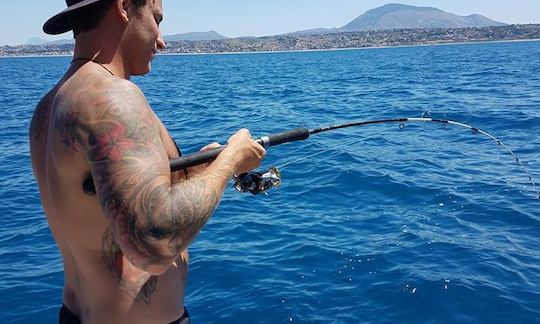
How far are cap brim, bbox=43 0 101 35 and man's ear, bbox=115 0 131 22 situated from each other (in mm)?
102

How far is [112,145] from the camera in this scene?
158cm

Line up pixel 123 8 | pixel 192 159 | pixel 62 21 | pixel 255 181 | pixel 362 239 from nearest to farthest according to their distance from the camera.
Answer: pixel 123 8 < pixel 62 21 < pixel 192 159 < pixel 255 181 < pixel 362 239

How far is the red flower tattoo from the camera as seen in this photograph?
1.58 meters

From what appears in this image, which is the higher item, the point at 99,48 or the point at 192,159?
the point at 99,48

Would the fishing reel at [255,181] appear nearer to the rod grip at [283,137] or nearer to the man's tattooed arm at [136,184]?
the rod grip at [283,137]

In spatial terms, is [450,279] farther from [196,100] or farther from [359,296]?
[196,100]

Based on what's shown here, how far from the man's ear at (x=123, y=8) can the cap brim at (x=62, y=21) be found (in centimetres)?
10

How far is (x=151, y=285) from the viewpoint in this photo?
2.24 meters

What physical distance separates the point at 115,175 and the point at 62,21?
90cm

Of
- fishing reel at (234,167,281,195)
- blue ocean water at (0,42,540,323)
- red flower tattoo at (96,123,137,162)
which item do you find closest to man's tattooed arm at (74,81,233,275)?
red flower tattoo at (96,123,137,162)

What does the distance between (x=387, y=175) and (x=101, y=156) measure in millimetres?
8345

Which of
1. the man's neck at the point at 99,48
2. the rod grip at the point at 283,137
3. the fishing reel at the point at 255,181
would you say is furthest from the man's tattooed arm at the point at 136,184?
the fishing reel at the point at 255,181

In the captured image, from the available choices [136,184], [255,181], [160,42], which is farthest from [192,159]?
[255,181]

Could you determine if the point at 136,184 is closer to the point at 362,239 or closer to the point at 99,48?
the point at 99,48
